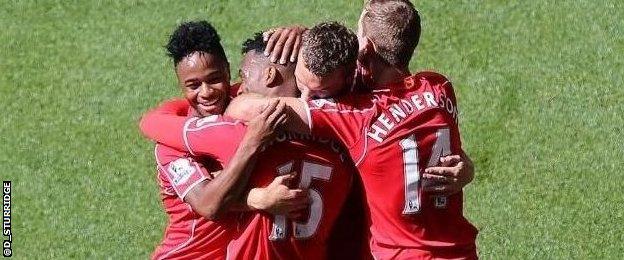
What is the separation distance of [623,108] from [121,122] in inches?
134

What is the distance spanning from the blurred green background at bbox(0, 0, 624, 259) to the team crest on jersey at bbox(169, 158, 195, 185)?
135 inches

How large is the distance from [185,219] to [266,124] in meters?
0.78

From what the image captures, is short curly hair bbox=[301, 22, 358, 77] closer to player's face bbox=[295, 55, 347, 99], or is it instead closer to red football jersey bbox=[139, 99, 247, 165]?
player's face bbox=[295, 55, 347, 99]

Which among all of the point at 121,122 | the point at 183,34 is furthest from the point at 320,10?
the point at 183,34

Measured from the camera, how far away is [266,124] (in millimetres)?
4633

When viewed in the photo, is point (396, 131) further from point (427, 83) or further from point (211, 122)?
point (211, 122)

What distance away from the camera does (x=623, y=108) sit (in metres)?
9.05

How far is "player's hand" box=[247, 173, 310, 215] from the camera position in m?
4.71

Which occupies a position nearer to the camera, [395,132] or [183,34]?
[395,132]

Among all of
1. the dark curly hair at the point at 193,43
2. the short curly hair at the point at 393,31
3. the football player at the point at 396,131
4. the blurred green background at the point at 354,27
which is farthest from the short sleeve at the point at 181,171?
the blurred green background at the point at 354,27

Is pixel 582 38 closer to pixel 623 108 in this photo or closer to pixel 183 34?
pixel 623 108

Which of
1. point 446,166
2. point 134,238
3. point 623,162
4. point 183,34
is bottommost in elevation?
point 134,238

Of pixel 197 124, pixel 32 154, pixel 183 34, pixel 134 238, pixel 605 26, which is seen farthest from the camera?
pixel 605 26

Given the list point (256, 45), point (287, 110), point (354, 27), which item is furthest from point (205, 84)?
point (354, 27)
